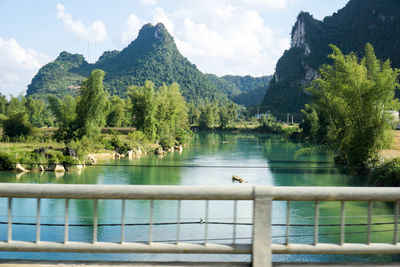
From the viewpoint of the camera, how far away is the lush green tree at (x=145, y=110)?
35031 mm

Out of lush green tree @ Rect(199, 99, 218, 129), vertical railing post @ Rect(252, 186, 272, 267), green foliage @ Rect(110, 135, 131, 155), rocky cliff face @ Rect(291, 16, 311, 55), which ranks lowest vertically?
green foliage @ Rect(110, 135, 131, 155)

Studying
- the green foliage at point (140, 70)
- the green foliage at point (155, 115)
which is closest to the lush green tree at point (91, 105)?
the green foliage at point (155, 115)

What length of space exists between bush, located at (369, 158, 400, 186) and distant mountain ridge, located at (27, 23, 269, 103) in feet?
308

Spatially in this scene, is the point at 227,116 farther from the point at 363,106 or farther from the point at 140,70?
the point at 363,106

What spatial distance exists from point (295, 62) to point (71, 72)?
79031mm

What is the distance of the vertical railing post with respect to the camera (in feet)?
9.07

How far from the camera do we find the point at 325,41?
125438 millimetres

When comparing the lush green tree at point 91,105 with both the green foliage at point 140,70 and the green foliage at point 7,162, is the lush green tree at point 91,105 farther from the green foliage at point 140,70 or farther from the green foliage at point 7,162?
the green foliage at point 140,70

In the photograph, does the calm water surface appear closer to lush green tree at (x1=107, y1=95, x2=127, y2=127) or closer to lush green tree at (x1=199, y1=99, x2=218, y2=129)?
lush green tree at (x1=107, y1=95, x2=127, y2=127)

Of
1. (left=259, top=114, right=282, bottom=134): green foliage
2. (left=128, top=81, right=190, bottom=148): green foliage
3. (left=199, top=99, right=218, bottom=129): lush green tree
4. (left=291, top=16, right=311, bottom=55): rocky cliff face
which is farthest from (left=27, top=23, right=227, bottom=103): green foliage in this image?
(left=128, top=81, right=190, bottom=148): green foliage

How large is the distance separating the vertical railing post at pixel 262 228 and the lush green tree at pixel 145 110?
106 ft

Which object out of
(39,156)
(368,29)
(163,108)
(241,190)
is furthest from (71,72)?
(241,190)

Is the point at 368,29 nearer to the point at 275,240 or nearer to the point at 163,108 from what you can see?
the point at 163,108

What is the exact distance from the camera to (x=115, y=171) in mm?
21406
